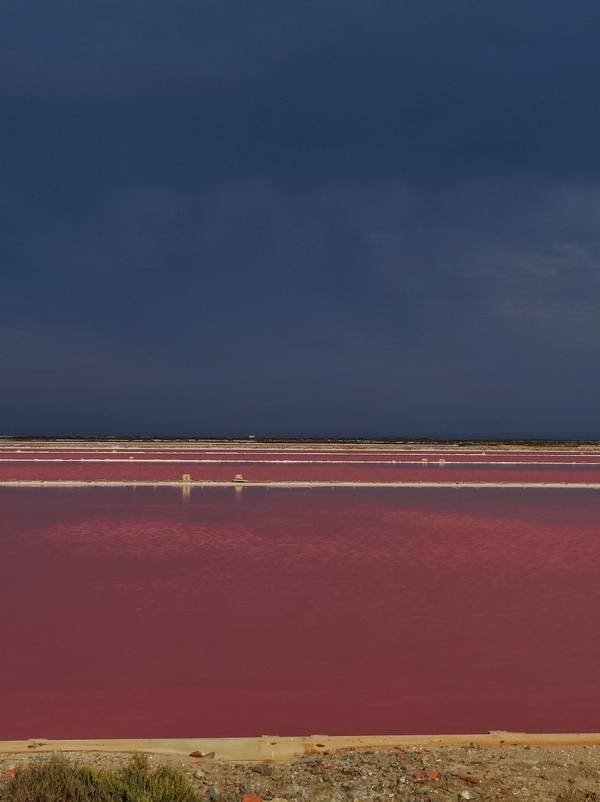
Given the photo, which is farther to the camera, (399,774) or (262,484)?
(262,484)

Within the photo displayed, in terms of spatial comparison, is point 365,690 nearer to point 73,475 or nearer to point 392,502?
point 392,502

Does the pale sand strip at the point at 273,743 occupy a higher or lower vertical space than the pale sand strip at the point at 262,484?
lower

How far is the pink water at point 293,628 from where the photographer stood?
5.70m

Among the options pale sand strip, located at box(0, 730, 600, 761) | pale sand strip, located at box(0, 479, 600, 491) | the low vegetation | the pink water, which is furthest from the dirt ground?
pale sand strip, located at box(0, 479, 600, 491)

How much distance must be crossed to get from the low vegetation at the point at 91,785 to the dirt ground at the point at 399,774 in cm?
21

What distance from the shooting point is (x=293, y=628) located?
773cm

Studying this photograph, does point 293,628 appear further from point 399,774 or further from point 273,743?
point 399,774

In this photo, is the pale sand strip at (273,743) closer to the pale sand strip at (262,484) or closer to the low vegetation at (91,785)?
the low vegetation at (91,785)

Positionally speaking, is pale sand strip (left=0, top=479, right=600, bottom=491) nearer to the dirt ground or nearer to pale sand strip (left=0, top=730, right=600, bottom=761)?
pale sand strip (left=0, top=730, right=600, bottom=761)

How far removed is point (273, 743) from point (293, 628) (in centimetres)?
286

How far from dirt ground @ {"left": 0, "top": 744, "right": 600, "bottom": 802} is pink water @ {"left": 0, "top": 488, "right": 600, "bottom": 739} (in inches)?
27.3

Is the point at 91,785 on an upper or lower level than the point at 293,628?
upper

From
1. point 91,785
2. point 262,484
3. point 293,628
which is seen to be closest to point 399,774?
point 91,785

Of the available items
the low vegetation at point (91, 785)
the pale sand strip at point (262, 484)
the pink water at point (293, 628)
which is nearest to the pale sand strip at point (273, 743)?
the pink water at point (293, 628)
